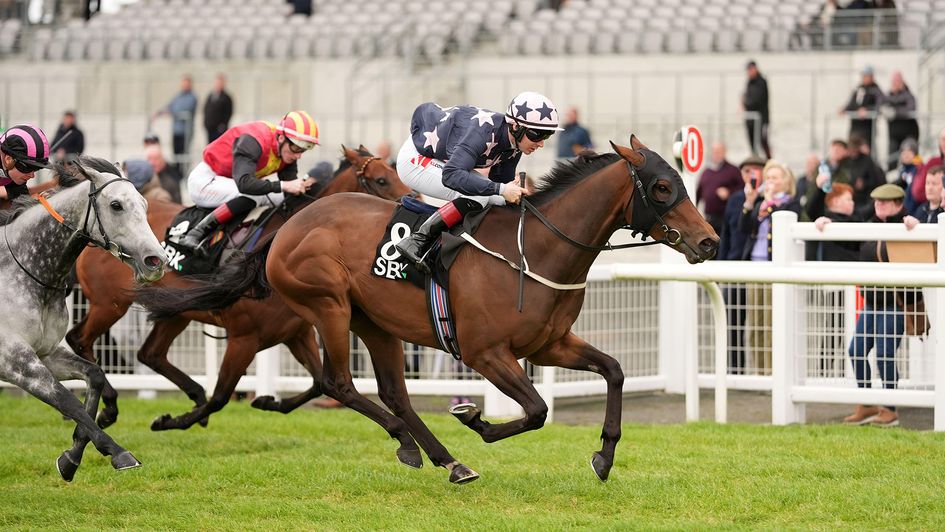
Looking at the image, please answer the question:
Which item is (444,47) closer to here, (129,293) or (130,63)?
(130,63)

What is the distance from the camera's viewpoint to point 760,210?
939 centimetres

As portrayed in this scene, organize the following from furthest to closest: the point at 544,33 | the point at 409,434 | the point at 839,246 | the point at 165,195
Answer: the point at 544,33
the point at 165,195
the point at 839,246
the point at 409,434

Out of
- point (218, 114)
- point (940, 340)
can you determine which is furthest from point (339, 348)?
point (218, 114)

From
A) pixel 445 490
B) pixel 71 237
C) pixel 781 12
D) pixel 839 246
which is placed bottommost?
pixel 445 490

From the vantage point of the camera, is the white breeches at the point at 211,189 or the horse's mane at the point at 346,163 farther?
the horse's mane at the point at 346,163

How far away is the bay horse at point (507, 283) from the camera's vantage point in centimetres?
584

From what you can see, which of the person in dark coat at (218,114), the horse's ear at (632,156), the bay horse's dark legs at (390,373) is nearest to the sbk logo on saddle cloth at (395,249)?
the bay horse's dark legs at (390,373)

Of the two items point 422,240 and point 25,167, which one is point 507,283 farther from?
point 25,167

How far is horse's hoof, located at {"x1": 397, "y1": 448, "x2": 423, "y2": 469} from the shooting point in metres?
6.22

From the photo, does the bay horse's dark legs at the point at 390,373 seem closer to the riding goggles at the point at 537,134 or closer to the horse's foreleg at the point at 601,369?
the horse's foreleg at the point at 601,369

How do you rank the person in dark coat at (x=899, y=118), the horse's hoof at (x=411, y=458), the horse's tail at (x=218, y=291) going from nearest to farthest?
the horse's hoof at (x=411, y=458)
the horse's tail at (x=218, y=291)
the person in dark coat at (x=899, y=118)

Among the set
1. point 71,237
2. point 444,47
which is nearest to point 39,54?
point 444,47

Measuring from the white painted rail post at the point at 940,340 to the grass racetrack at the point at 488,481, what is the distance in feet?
1.15

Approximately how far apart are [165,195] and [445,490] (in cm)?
518
